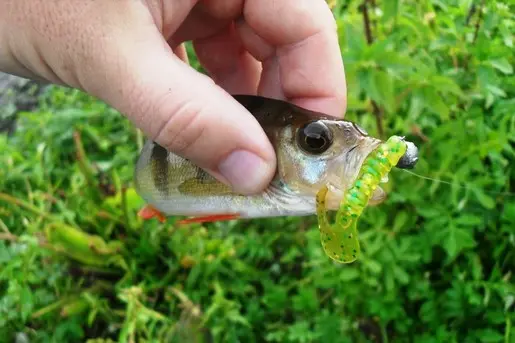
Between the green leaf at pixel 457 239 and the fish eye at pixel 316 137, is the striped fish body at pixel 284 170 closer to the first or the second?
the fish eye at pixel 316 137

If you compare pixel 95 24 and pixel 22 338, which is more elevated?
pixel 95 24

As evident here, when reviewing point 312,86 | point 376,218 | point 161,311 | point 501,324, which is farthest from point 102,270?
point 501,324

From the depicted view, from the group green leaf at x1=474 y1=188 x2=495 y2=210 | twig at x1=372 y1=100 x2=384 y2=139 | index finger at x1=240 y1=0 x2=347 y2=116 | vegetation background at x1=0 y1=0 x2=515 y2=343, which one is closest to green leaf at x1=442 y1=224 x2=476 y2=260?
vegetation background at x1=0 y1=0 x2=515 y2=343

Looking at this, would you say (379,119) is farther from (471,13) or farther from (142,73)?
(142,73)

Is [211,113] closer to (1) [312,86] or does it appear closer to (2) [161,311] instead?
(1) [312,86]

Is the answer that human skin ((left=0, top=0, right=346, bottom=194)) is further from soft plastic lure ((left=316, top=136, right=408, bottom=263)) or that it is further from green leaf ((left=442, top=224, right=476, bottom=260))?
green leaf ((left=442, top=224, right=476, bottom=260))

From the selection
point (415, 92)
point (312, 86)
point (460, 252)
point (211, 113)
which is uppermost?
point (211, 113)

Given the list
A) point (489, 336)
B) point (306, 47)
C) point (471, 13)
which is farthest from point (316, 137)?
point (471, 13)

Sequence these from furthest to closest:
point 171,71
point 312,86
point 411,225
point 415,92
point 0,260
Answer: point 0,260 → point 411,225 → point 415,92 → point 312,86 → point 171,71
